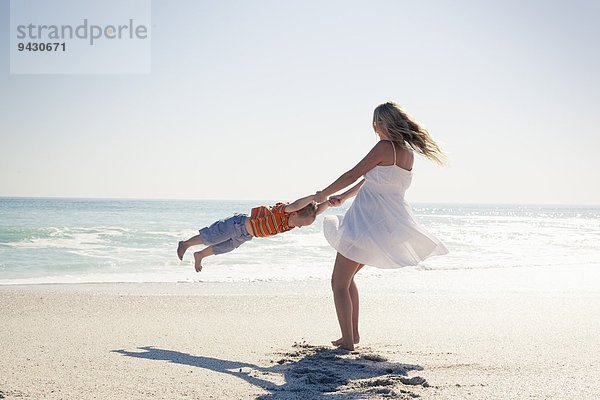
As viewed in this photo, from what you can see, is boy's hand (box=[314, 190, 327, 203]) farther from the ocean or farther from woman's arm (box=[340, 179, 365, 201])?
the ocean

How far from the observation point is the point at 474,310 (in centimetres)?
695

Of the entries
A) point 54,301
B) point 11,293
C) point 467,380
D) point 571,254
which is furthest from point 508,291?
point 571,254

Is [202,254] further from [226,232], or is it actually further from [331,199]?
[331,199]

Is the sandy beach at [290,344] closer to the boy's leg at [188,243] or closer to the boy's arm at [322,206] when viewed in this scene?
Answer: the boy's leg at [188,243]

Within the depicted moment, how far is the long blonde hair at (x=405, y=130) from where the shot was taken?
464 centimetres

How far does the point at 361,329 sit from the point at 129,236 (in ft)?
52.8

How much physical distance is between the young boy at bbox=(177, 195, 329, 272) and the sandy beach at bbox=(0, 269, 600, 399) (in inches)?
35.0

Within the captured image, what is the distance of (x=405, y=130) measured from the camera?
4629 millimetres

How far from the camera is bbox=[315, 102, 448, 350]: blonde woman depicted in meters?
4.66

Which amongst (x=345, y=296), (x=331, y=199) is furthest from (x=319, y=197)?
(x=345, y=296)

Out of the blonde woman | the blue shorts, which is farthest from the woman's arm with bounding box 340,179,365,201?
the blue shorts

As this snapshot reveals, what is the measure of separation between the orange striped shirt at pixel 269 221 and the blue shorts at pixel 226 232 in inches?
5.6

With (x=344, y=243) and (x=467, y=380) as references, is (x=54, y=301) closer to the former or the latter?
(x=344, y=243)

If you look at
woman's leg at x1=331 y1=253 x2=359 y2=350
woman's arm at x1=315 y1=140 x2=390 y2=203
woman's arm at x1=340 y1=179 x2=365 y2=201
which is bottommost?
woman's leg at x1=331 y1=253 x2=359 y2=350
